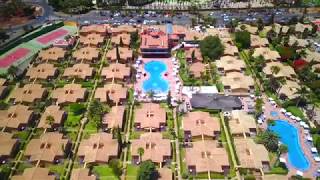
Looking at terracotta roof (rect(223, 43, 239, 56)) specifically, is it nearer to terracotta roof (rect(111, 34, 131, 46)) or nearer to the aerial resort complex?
the aerial resort complex

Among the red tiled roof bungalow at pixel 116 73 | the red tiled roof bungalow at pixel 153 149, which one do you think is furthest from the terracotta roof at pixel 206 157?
the red tiled roof bungalow at pixel 116 73

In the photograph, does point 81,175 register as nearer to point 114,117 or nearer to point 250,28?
point 114,117

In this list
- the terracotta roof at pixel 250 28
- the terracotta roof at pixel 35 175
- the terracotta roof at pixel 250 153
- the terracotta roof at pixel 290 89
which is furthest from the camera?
the terracotta roof at pixel 250 28

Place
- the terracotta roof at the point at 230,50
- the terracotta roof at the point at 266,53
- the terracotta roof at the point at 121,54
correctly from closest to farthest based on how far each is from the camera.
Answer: the terracotta roof at the point at 266,53
the terracotta roof at the point at 121,54
the terracotta roof at the point at 230,50

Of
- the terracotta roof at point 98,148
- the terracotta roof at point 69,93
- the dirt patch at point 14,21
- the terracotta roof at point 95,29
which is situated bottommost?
the terracotta roof at point 98,148

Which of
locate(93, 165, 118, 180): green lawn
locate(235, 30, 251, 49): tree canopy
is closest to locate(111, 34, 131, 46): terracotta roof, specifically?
locate(235, 30, 251, 49): tree canopy

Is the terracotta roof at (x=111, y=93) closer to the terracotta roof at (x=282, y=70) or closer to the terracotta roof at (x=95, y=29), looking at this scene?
the terracotta roof at (x=95, y=29)

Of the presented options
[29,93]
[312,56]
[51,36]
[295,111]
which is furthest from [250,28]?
[29,93]

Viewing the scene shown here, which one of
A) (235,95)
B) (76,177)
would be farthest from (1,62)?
(235,95)
